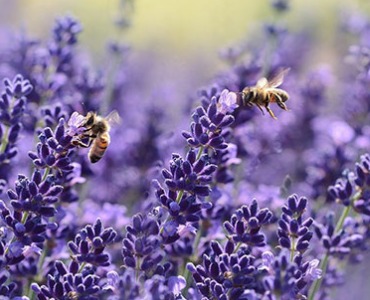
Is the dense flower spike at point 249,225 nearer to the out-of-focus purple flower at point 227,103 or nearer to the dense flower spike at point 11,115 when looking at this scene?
the out-of-focus purple flower at point 227,103

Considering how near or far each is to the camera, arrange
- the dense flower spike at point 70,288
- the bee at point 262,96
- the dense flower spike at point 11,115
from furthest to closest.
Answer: the bee at point 262,96, the dense flower spike at point 11,115, the dense flower spike at point 70,288

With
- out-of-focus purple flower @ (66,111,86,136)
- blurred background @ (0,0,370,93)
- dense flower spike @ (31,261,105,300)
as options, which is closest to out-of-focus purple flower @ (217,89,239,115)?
out-of-focus purple flower @ (66,111,86,136)

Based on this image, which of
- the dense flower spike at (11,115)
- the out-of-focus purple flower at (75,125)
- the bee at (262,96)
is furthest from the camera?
the bee at (262,96)

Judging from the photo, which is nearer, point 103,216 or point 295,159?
point 103,216

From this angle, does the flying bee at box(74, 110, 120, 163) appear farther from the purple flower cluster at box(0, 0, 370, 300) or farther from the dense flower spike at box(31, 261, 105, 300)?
the dense flower spike at box(31, 261, 105, 300)

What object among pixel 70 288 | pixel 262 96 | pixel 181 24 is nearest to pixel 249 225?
pixel 70 288

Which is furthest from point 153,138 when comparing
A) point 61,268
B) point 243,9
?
point 243,9

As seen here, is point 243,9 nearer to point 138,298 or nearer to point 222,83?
point 222,83

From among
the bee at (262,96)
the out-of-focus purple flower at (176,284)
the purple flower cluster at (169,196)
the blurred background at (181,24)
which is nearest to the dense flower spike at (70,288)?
the purple flower cluster at (169,196)
